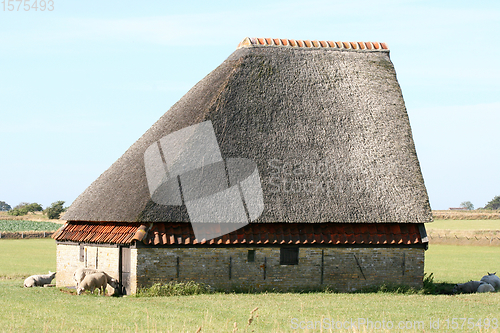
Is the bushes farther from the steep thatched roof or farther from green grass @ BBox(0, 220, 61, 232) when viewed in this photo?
green grass @ BBox(0, 220, 61, 232)

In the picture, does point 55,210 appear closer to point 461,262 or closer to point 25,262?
point 25,262

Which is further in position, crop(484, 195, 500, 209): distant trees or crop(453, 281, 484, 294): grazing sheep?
crop(484, 195, 500, 209): distant trees

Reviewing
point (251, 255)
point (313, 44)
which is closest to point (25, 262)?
point (251, 255)

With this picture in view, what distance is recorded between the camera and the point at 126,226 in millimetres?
18516

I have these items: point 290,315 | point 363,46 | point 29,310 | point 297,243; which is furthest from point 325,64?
point 29,310

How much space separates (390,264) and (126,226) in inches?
349

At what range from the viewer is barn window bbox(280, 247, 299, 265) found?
19.0m

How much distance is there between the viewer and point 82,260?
Answer: 2041cm

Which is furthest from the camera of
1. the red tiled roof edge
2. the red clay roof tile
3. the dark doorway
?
the red tiled roof edge

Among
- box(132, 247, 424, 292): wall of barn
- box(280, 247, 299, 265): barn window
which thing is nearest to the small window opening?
box(132, 247, 424, 292): wall of barn

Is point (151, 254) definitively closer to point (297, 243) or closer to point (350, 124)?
point (297, 243)

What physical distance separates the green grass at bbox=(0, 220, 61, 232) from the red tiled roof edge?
169ft

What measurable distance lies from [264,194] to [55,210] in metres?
73.5

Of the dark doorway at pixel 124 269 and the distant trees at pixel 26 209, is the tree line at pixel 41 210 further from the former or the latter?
the dark doorway at pixel 124 269
